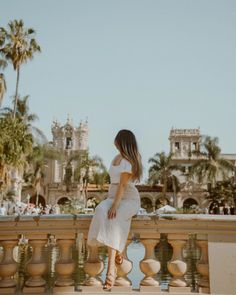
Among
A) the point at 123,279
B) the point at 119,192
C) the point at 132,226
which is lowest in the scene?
the point at 123,279

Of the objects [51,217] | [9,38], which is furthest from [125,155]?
[9,38]

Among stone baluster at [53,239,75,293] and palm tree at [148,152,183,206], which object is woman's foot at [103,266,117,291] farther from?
palm tree at [148,152,183,206]

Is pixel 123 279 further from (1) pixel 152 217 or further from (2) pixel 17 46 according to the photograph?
(2) pixel 17 46

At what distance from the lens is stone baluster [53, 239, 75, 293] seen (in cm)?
378

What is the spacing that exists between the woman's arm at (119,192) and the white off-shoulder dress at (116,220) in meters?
0.04

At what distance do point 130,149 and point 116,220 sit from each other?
2.49 feet

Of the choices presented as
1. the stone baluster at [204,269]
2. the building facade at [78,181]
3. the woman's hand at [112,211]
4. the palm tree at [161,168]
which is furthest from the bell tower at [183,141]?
the woman's hand at [112,211]

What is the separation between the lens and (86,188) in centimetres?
6338

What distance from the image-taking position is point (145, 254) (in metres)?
3.82

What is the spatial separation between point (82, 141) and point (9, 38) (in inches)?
1603

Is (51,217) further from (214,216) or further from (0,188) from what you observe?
(0,188)

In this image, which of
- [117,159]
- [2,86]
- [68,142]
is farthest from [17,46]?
[68,142]

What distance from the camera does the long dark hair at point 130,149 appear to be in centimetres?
385

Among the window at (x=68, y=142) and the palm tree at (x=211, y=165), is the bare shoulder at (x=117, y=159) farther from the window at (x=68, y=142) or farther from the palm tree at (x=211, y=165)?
the window at (x=68, y=142)
